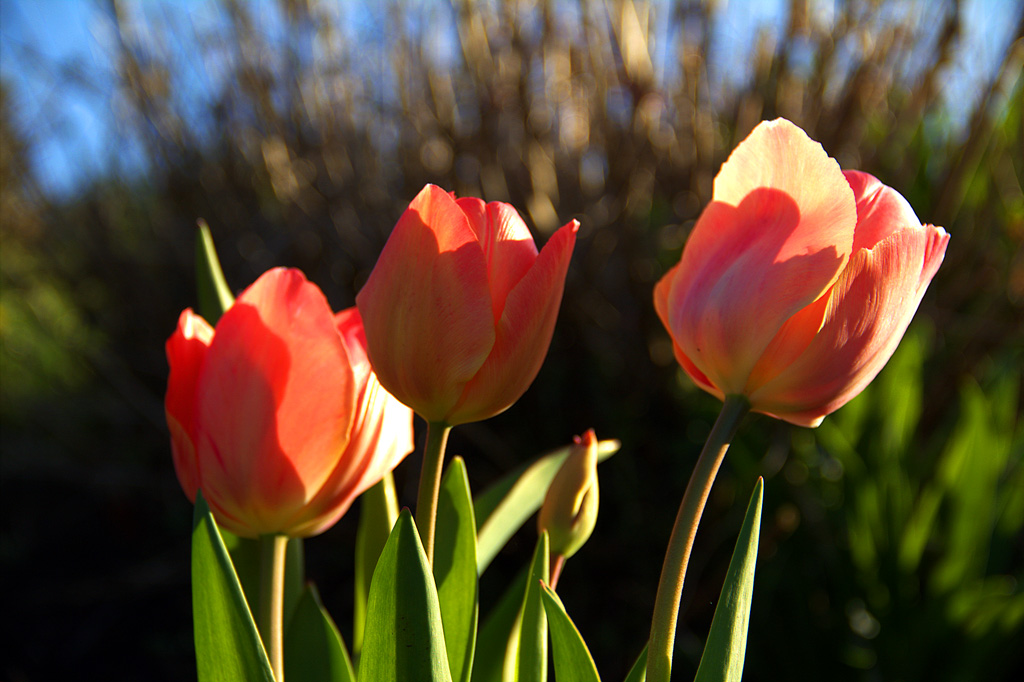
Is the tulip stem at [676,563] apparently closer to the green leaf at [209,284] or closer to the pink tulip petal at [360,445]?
the pink tulip petal at [360,445]

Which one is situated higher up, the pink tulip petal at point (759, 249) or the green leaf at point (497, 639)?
the pink tulip petal at point (759, 249)

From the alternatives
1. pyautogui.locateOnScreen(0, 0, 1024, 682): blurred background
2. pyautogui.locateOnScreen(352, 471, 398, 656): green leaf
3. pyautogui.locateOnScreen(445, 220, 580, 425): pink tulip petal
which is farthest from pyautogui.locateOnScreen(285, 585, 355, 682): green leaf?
pyautogui.locateOnScreen(0, 0, 1024, 682): blurred background

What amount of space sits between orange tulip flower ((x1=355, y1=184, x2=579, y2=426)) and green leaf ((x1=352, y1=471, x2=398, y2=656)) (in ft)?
0.43

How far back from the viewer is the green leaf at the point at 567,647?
269 mm

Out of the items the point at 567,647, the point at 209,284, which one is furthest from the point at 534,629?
the point at 209,284

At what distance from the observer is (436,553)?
35 cm

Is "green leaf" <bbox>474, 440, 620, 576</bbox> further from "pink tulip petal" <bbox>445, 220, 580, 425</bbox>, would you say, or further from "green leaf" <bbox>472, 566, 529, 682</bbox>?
"pink tulip petal" <bbox>445, 220, 580, 425</bbox>

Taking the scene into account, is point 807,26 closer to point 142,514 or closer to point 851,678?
point 851,678

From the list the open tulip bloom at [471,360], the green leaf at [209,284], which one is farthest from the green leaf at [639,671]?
the green leaf at [209,284]

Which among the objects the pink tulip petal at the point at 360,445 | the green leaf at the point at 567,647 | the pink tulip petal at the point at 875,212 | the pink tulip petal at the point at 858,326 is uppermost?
the pink tulip petal at the point at 875,212

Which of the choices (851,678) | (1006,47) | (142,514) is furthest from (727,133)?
(142,514)

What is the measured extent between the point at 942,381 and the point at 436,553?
1.09m

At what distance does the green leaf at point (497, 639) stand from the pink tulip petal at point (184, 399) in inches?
6.7

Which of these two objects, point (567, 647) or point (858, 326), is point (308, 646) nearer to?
point (567, 647)
